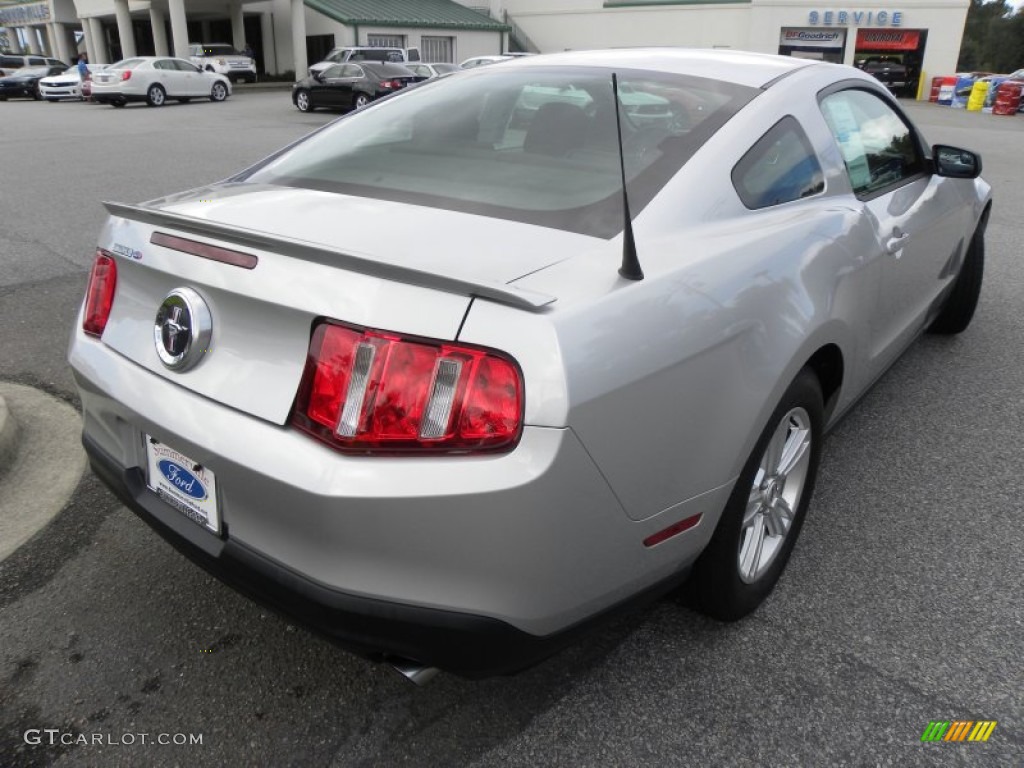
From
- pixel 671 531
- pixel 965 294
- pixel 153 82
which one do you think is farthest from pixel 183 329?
pixel 153 82

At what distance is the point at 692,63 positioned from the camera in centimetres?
278

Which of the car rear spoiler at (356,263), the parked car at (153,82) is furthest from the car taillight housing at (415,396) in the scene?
the parked car at (153,82)

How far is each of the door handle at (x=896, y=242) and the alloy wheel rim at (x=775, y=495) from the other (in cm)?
86

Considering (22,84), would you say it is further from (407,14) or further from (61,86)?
(407,14)

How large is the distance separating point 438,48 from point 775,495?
41.0 m

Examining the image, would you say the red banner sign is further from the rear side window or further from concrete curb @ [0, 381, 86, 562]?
concrete curb @ [0, 381, 86, 562]

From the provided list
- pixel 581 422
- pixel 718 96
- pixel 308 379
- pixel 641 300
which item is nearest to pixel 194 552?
pixel 308 379

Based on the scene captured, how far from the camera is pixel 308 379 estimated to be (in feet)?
5.54

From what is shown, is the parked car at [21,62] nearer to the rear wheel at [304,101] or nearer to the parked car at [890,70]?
the rear wheel at [304,101]

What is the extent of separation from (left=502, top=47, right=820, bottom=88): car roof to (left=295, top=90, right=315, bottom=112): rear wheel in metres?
22.8

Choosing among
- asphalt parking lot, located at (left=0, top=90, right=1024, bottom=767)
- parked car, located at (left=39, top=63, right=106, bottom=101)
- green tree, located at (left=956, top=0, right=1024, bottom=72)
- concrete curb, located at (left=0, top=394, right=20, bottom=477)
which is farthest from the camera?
green tree, located at (left=956, top=0, right=1024, bottom=72)

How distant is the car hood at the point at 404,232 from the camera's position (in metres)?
1.74

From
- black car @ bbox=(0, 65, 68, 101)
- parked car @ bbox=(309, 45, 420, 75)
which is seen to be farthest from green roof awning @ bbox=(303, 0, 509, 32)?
black car @ bbox=(0, 65, 68, 101)

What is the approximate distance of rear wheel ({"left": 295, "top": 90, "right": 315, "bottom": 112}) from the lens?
945 inches
